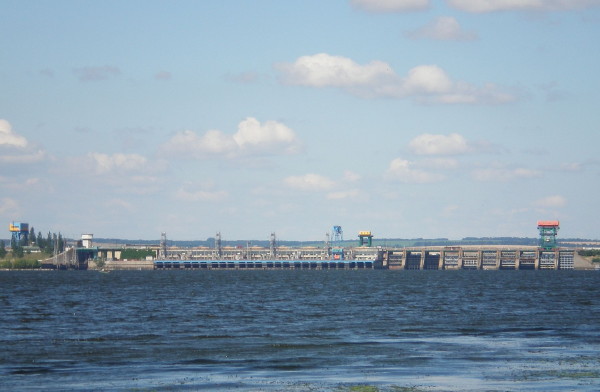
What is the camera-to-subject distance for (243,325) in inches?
3482

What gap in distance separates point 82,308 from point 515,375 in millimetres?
72722

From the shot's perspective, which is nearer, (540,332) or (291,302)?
Answer: (540,332)

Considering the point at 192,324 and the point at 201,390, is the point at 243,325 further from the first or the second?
the point at 201,390

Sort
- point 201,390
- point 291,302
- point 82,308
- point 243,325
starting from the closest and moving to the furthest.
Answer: point 201,390 < point 243,325 < point 82,308 < point 291,302

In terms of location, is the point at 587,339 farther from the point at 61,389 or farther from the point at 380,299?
the point at 380,299

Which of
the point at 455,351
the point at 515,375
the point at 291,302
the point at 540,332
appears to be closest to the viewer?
the point at 515,375

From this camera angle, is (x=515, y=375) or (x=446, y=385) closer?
(x=446, y=385)

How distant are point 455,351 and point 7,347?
1240 inches

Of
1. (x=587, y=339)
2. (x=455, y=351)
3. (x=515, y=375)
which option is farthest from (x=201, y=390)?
(x=587, y=339)

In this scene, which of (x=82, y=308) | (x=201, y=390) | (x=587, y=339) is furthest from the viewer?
(x=82, y=308)

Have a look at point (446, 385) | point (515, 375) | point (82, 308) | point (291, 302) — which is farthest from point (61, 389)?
point (291, 302)

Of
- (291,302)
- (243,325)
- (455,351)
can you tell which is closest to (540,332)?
(455,351)

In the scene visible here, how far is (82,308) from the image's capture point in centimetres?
11506

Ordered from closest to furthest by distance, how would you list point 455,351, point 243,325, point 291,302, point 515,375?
point 515,375 < point 455,351 < point 243,325 < point 291,302
